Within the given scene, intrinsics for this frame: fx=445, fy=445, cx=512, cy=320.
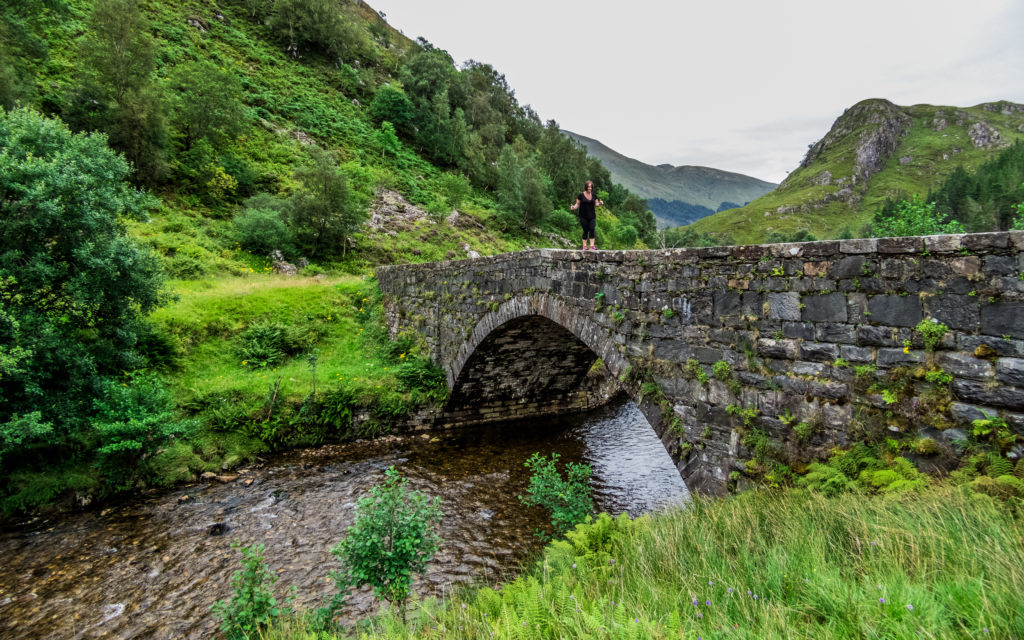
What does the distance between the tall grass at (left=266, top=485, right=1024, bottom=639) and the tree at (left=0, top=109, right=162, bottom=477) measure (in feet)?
27.6

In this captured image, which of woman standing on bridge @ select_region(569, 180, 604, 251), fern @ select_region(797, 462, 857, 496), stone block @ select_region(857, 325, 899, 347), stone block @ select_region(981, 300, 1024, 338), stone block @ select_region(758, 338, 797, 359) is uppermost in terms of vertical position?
woman standing on bridge @ select_region(569, 180, 604, 251)

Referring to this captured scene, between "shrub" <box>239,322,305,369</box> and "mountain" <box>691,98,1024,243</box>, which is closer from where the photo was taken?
"shrub" <box>239,322,305,369</box>

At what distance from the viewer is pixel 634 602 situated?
3.39 meters

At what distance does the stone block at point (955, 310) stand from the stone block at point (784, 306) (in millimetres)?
1248

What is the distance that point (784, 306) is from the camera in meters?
5.68

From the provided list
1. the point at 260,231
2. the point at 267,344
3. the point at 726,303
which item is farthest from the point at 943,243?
the point at 260,231

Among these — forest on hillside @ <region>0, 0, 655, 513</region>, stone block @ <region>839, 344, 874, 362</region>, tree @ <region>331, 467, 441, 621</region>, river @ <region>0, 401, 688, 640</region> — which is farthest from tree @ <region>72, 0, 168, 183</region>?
stone block @ <region>839, 344, 874, 362</region>

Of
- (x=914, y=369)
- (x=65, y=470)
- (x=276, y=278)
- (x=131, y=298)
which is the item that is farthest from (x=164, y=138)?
(x=914, y=369)

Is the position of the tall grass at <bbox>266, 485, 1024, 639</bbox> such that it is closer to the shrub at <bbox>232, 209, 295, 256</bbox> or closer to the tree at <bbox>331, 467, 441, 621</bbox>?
the tree at <bbox>331, 467, 441, 621</bbox>

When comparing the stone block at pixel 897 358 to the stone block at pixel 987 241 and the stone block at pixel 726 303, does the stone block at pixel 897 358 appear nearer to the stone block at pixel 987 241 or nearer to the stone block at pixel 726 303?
the stone block at pixel 987 241

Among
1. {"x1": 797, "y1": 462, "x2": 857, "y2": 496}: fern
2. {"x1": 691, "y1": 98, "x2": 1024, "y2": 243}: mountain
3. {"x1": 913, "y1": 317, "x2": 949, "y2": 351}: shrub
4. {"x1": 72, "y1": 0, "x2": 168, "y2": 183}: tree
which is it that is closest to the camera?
{"x1": 913, "y1": 317, "x2": 949, "y2": 351}: shrub

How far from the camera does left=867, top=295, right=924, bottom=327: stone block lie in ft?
15.0

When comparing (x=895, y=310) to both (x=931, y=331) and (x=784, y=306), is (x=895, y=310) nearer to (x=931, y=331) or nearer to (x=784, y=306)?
(x=931, y=331)

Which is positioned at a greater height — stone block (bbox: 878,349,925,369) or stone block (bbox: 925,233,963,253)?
stone block (bbox: 925,233,963,253)
